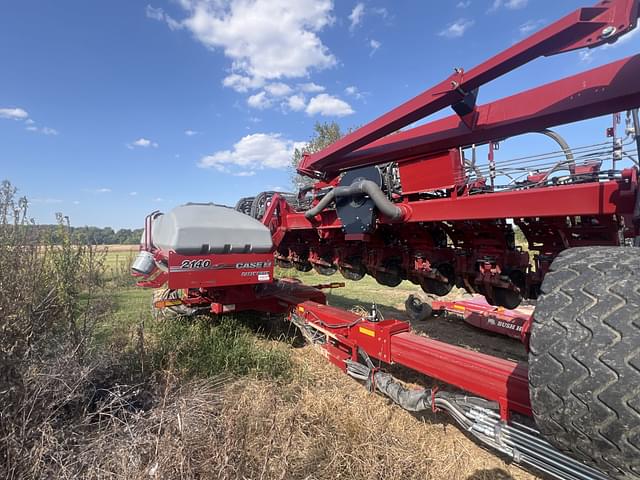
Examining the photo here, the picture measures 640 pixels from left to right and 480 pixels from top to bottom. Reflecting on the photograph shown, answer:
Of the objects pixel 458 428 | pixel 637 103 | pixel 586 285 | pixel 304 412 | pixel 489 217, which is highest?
pixel 637 103

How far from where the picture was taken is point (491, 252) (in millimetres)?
3736

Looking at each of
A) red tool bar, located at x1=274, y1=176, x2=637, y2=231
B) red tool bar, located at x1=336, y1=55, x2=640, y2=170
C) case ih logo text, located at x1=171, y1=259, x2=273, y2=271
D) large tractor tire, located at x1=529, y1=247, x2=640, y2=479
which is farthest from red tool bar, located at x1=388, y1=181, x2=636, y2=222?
case ih logo text, located at x1=171, y1=259, x2=273, y2=271

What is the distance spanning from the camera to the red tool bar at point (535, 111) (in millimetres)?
2568

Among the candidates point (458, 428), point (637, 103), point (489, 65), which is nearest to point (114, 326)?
point (458, 428)

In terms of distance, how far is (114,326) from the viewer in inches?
206

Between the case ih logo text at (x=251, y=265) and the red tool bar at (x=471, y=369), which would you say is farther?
the case ih logo text at (x=251, y=265)

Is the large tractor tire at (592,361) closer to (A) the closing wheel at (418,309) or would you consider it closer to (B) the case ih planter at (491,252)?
(B) the case ih planter at (491,252)

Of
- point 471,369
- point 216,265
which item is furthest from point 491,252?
point 216,265

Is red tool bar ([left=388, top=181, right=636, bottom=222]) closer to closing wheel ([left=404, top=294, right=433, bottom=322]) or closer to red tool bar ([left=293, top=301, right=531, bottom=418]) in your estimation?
red tool bar ([left=293, top=301, right=531, bottom=418])

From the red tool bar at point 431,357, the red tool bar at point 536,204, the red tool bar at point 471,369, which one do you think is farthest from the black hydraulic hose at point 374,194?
the red tool bar at point 471,369

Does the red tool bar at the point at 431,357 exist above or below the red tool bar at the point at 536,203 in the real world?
below

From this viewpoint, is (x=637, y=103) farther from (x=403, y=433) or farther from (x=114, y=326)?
(x=114, y=326)

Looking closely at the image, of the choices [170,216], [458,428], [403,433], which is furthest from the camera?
[170,216]

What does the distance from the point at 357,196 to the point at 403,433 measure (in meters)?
2.32
